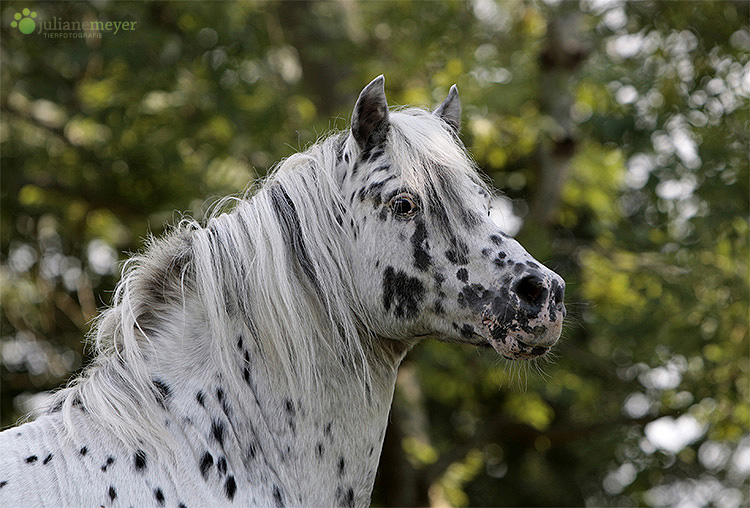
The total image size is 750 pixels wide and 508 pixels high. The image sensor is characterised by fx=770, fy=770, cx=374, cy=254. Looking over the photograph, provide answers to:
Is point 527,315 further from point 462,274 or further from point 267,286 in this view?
point 267,286

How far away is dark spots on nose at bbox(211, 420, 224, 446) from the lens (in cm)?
297

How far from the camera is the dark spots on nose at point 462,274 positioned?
306 cm

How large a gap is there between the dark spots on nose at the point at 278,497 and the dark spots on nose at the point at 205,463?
0.89 feet

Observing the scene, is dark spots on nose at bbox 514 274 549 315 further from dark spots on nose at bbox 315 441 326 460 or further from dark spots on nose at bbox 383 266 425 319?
dark spots on nose at bbox 315 441 326 460

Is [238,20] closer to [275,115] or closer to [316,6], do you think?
[275,115]

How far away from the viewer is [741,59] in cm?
868

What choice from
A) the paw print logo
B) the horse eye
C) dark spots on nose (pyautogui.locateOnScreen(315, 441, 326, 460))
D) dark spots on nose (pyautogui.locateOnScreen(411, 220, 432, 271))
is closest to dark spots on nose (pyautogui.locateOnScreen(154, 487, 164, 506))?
dark spots on nose (pyautogui.locateOnScreen(315, 441, 326, 460))

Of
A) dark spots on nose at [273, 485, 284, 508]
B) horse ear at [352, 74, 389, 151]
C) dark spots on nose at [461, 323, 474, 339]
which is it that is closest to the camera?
dark spots on nose at [273, 485, 284, 508]

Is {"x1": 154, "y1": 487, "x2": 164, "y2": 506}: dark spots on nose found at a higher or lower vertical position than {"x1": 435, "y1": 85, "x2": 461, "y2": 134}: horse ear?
lower

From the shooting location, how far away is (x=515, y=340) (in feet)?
9.68

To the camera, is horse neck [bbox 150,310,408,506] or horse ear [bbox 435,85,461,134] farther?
horse ear [bbox 435,85,461,134]

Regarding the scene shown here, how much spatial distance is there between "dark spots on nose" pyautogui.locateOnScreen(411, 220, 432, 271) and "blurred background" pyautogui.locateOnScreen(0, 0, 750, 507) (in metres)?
4.96

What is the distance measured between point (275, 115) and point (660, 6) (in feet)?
16.2

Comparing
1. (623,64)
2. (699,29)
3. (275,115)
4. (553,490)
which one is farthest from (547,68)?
(553,490)
